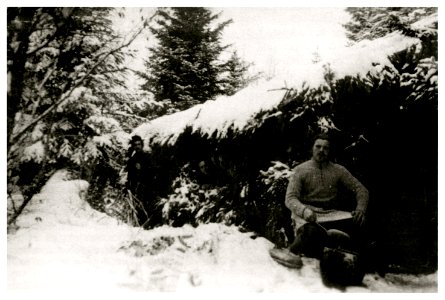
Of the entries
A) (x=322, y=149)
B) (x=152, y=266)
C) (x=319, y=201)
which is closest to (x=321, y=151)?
(x=322, y=149)

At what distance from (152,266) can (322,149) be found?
2047mm

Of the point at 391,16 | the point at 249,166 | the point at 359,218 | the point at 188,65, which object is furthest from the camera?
the point at 188,65

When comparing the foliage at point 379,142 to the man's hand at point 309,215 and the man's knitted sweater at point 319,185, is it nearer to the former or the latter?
the man's knitted sweater at point 319,185

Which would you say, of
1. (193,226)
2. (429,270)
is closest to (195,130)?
(193,226)

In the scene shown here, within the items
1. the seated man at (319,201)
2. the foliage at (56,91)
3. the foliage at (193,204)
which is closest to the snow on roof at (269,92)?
the foliage at (193,204)

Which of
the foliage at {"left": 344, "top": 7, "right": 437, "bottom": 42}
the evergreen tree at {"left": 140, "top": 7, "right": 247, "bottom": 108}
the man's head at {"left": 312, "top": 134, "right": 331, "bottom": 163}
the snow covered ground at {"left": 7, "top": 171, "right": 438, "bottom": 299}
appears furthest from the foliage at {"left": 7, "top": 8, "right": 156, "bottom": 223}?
the foliage at {"left": 344, "top": 7, "right": 437, "bottom": 42}

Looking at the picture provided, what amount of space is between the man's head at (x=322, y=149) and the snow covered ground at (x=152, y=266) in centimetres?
101

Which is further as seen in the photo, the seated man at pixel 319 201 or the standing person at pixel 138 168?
the standing person at pixel 138 168

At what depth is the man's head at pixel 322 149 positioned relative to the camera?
3.96m

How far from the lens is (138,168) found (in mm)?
5367

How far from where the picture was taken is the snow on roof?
4.06 m

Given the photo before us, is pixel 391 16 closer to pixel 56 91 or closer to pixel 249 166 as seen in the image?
pixel 249 166

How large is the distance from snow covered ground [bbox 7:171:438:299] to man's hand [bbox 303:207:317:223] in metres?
0.46
